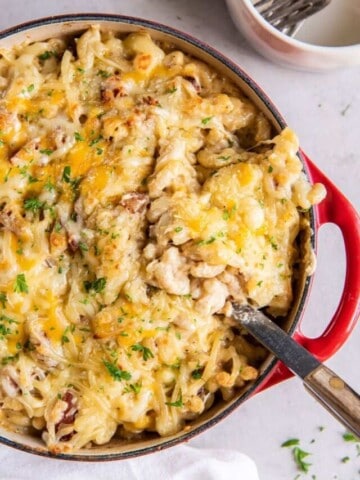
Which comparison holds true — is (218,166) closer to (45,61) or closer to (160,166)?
(160,166)

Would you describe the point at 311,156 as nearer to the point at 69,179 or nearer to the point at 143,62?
the point at 143,62

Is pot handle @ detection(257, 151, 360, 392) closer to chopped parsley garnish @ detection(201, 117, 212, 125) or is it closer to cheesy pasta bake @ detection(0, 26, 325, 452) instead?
cheesy pasta bake @ detection(0, 26, 325, 452)

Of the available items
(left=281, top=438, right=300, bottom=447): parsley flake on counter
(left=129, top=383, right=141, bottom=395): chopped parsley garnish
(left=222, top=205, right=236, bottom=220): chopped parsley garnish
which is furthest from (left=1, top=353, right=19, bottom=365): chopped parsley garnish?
(left=281, top=438, right=300, bottom=447): parsley flake on counter

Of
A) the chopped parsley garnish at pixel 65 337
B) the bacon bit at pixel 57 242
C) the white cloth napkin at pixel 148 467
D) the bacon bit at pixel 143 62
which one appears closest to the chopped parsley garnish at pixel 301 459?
the white cloth napkin at pixel 148 467

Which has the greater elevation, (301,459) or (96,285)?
(96,285)

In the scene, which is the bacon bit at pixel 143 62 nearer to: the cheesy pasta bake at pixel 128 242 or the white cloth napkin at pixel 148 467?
the cheesy pasta bake at pixel 128 242

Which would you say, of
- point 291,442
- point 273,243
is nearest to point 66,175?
point 273,243
